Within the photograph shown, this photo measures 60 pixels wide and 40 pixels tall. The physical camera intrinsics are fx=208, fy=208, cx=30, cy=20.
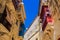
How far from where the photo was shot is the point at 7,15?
9.02 feet

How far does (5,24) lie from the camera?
2762mm

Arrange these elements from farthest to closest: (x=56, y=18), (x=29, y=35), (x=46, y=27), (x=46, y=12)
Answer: (x=29, y=35) < (x=56, y=18) < (x=46, y=12) < (x=46, y=27)

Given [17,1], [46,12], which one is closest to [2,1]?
[17,1]

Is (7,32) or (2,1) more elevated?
(2,1)

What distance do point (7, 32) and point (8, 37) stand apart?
0.07m

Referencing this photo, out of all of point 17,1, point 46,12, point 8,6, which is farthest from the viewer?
point 46,12

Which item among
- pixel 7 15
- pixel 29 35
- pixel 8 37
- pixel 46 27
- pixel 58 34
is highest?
pixel 7 15

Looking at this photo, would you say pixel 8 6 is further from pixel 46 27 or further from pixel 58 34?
pixel 58 34

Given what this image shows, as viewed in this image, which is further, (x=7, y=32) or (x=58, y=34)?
(x=58, y=34)

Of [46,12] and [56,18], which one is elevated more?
[46,12]

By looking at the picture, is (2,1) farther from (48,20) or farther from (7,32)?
(48,20)

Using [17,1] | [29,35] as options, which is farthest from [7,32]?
[29,35]

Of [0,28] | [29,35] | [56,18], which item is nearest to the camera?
[0,28]

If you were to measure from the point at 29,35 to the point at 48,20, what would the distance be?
2703 mm
